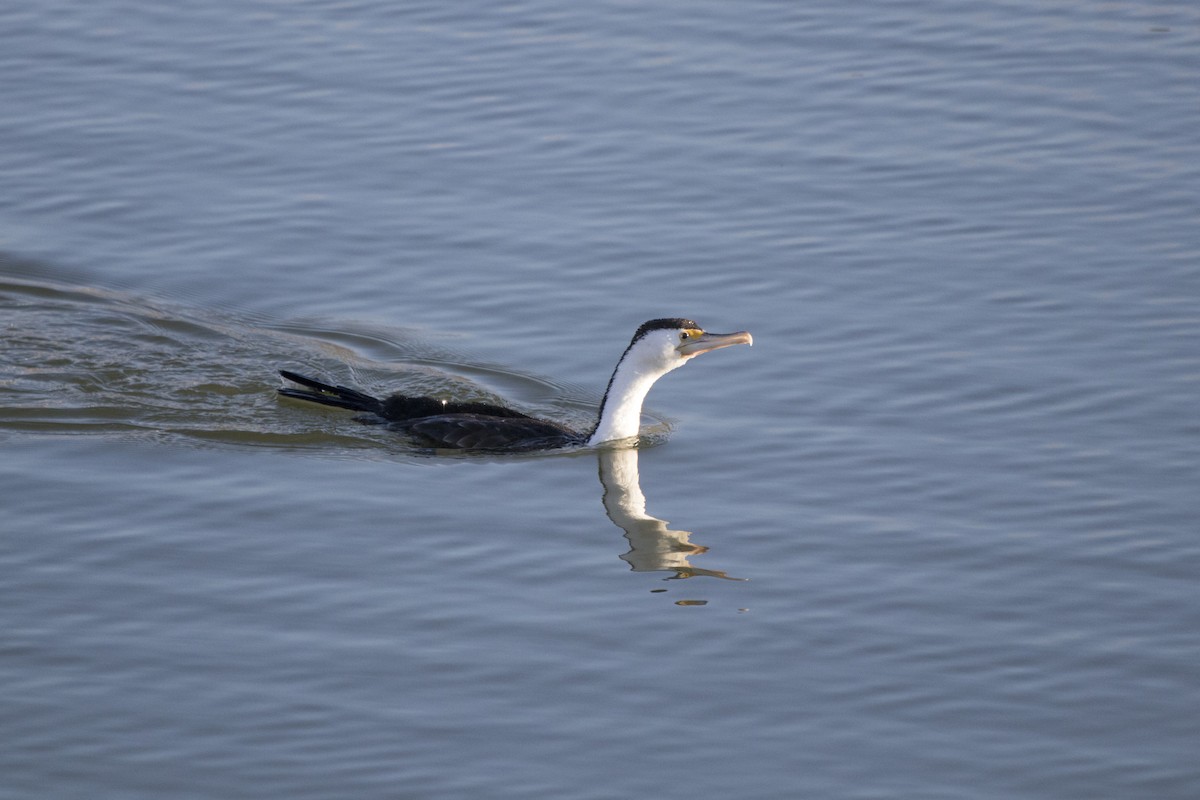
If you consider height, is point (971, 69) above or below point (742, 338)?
above

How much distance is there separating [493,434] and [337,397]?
1.41 metres

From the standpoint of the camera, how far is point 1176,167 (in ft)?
51.0

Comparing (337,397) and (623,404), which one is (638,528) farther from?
(337,397)

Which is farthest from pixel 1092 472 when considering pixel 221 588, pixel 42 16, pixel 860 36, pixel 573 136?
pixel 42 16

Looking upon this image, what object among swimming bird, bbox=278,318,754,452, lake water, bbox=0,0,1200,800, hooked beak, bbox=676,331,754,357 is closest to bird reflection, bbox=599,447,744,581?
lake water, bbox=0,0,1200,800

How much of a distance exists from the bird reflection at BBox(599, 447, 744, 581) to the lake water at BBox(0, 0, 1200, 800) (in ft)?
0.13

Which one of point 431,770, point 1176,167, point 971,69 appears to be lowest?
point 431,770

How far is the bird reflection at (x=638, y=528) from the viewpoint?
401 inches

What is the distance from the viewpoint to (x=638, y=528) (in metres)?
10.7

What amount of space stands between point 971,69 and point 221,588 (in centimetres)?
1115

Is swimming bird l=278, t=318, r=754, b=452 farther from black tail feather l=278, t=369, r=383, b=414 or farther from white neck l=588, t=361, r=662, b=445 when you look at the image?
black tail feather l=278, t=369, r=383, b=414

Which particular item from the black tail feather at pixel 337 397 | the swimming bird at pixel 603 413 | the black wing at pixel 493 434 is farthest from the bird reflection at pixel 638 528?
the black tail feather at pixel 337 397

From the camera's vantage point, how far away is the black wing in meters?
11.9

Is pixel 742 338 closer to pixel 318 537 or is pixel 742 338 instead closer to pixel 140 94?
pixel 318 537
